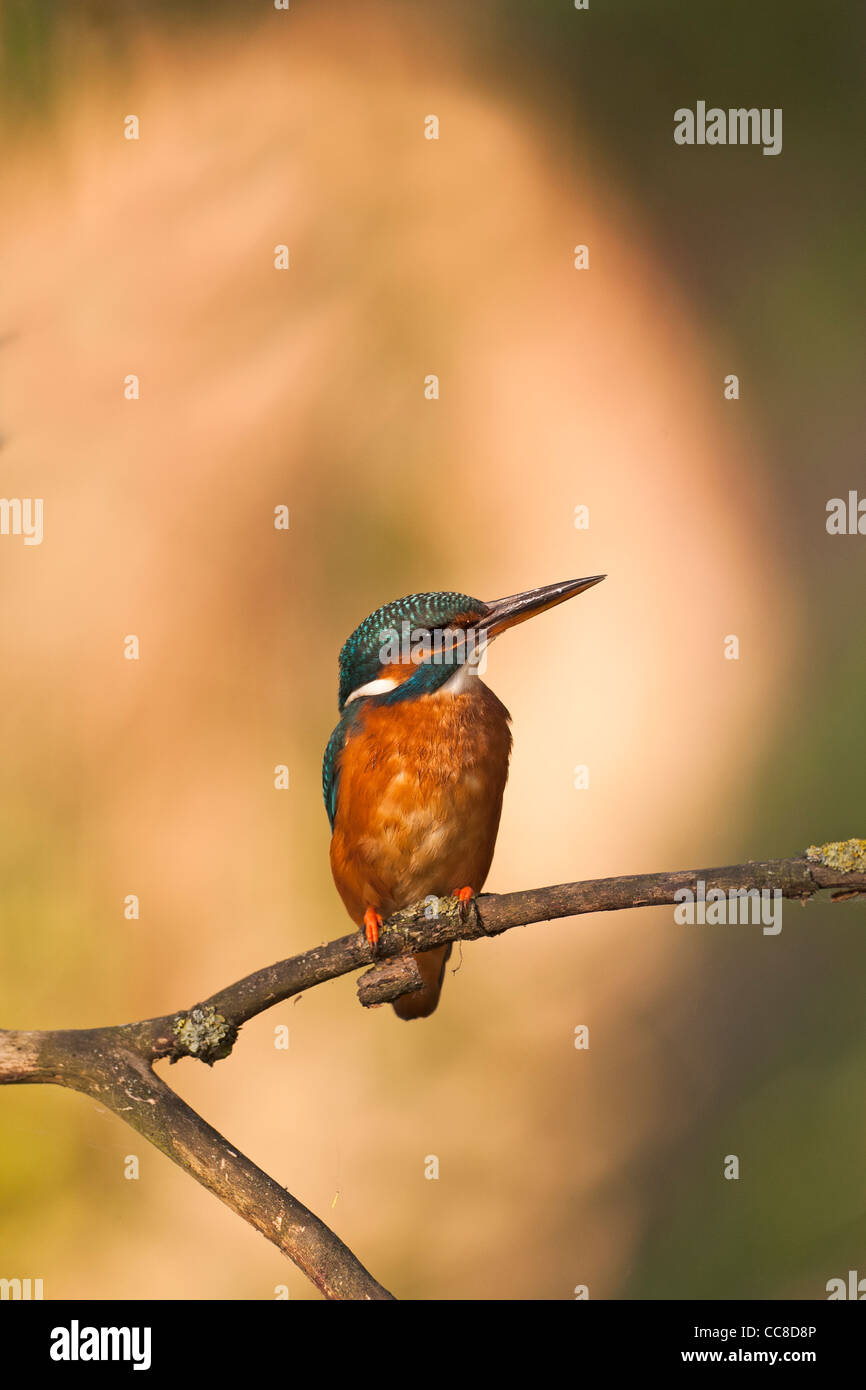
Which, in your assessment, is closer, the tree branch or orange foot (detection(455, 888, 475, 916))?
the tree branch

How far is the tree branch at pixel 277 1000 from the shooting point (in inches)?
62.8

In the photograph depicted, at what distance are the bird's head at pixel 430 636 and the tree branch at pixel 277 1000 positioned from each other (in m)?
0.44

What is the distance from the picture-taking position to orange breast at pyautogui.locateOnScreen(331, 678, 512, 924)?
6.75 feet

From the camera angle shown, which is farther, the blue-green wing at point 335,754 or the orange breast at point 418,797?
the blue-green wing at point 335,754

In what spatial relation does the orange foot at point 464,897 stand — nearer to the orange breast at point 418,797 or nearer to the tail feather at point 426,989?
the orange breast at point 418,797

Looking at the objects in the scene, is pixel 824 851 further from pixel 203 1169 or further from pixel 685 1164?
pixel 685 1164

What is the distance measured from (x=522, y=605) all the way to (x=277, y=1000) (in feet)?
2.63

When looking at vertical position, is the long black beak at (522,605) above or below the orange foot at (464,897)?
above

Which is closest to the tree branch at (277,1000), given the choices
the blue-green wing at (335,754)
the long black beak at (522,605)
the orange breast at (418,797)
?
the orange breast at (418,797)

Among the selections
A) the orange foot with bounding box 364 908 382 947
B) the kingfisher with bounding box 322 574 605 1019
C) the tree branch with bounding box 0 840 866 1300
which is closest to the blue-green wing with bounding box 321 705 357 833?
the kingfisher with bounding box 322 574 605 1019

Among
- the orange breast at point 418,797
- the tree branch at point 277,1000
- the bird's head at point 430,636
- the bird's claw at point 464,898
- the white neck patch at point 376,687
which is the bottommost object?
the tree branch at point 277,1000

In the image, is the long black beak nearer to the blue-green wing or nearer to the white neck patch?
the white neck patch

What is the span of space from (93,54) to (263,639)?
5.25 feet

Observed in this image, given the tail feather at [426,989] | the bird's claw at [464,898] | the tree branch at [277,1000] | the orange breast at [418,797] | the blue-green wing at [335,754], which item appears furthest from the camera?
the tail feather at [426,989]
